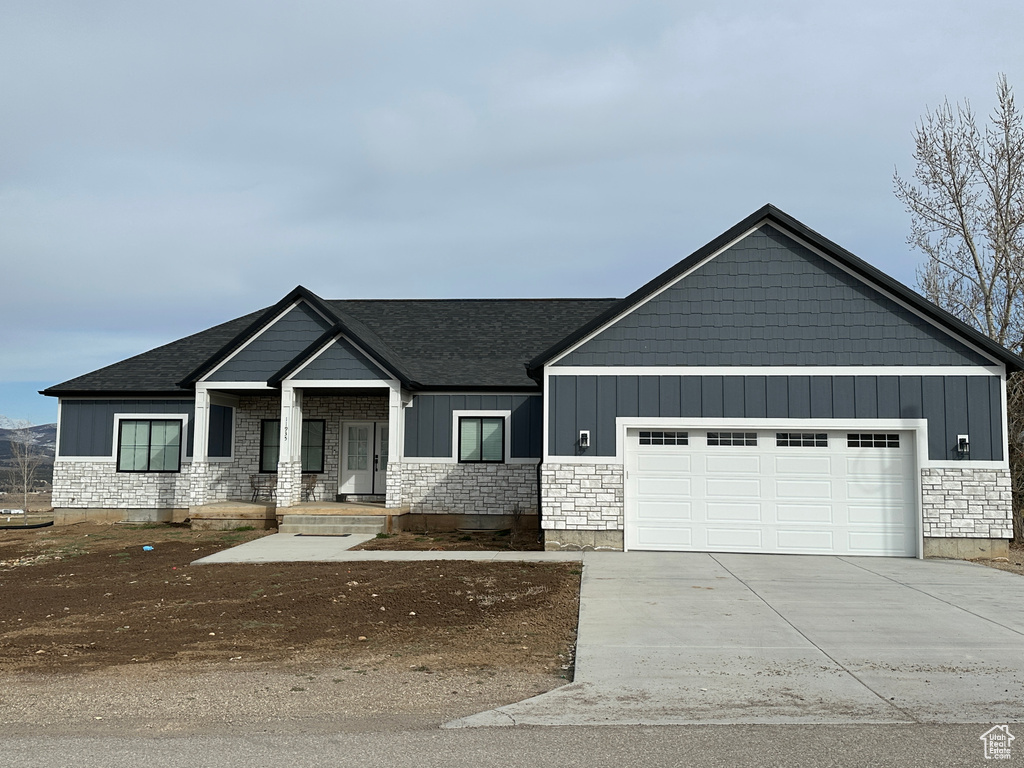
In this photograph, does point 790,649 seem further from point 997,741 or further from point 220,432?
point 220,432

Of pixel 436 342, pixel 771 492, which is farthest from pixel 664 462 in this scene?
pixel 436 342

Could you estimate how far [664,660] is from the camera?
721 cm

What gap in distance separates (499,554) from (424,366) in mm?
6866

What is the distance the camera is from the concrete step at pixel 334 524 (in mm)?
17516

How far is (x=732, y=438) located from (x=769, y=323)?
7.11ft

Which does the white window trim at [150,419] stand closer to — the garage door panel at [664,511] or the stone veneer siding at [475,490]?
the stone veneer siding at [475,490]

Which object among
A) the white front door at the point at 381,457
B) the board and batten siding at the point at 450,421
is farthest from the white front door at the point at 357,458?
the board and batten siding at the point at 450,421

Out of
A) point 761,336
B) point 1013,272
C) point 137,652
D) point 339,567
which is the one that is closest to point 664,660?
point 137,652

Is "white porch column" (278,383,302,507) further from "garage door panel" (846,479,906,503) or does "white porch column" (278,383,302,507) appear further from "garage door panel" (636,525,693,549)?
"garage door panel" (846,479,906,503)

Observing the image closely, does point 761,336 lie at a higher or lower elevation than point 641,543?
higher

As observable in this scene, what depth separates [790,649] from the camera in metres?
7.55

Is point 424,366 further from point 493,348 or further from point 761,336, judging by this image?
point 761,336

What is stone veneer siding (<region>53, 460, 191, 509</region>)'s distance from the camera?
2008cm

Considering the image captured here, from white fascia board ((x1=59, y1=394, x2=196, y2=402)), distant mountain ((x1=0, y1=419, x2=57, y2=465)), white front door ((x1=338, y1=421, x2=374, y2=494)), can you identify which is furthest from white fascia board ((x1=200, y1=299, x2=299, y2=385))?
distant mountain ((x1=0, y1=419, x2=57, y2=465))
